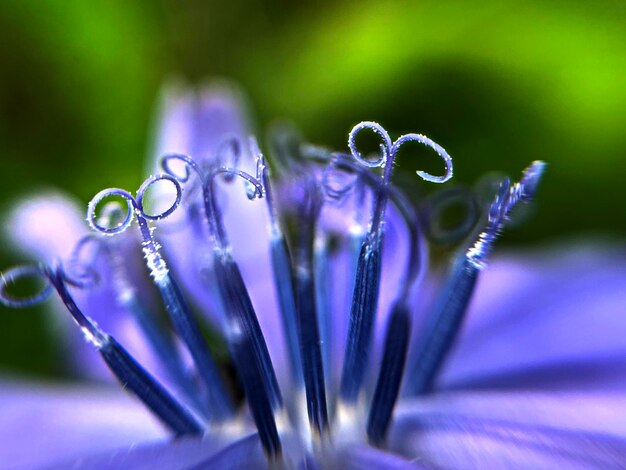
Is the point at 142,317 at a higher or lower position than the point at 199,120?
lower

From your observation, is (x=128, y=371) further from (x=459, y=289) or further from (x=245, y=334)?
(x=459, y=289)

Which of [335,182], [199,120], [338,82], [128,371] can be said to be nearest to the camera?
[128,371]

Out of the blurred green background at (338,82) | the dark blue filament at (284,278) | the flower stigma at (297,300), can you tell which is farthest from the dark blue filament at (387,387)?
the blurred green background at (338,82)

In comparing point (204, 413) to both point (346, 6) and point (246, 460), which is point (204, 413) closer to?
point (246, 460)

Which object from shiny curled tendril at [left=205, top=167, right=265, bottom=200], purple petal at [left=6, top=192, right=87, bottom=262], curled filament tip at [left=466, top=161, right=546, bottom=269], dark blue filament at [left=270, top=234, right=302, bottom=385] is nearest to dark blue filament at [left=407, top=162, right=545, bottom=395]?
curled filament tip at [left=466, top=161, right=546, bottom=269]

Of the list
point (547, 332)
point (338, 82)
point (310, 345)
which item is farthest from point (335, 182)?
point (338, 82)

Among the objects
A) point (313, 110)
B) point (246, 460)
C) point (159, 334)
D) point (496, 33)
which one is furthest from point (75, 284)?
point (496, 33)

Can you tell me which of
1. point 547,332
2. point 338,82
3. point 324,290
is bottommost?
point 547,332
